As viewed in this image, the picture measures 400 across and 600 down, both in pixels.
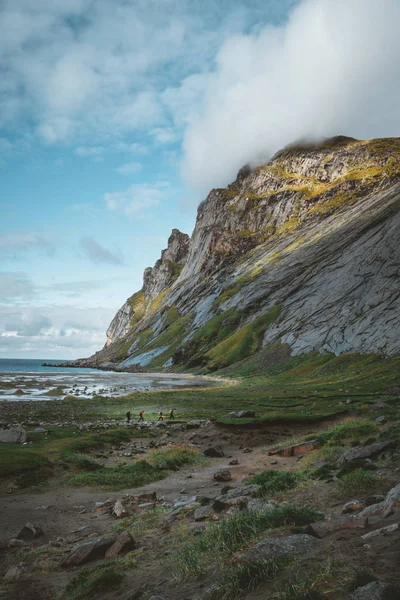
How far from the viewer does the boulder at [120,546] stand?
34.9 feet

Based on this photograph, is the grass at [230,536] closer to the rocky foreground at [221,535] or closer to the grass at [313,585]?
the rocky foreground at [221,535]

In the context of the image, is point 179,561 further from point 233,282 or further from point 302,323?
point 233,282

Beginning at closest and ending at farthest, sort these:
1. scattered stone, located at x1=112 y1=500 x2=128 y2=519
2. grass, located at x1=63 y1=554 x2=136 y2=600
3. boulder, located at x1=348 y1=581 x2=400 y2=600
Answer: boulder, located at x1=348 y1=581 x2=400 y2=600
grass, located at x1=63 y1=554 x2=136 y2=600
scattered stone, located at x1=112 y1=500 x2=128 y2=519

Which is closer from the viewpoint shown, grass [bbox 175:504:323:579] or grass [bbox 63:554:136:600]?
grass [bbox 175:504:323:579]

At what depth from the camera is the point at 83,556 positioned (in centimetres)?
1065

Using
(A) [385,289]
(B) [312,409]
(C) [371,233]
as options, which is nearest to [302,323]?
(A) [385,289]

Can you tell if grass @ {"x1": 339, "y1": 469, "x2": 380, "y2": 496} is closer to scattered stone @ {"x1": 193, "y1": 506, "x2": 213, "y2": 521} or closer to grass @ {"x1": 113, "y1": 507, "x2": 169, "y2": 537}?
scattered stone @ {"x1": 193, "y1": 506, "x2": 213, "y2": 521}

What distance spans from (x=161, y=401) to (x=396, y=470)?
47.3 metres

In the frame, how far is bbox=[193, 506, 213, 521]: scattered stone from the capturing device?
12373 millimetres

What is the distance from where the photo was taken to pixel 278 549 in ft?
24.4

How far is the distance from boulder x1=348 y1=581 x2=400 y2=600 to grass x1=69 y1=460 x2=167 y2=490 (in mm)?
16472

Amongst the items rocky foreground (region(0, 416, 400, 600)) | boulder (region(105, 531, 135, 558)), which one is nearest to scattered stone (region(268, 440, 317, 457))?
rocky foreground (region(0, 416, 400, 600))

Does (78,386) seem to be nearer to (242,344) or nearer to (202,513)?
(242,344)

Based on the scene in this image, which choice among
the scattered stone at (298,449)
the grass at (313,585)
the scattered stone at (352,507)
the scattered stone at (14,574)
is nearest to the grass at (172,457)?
the scattered stone at (298,449)
